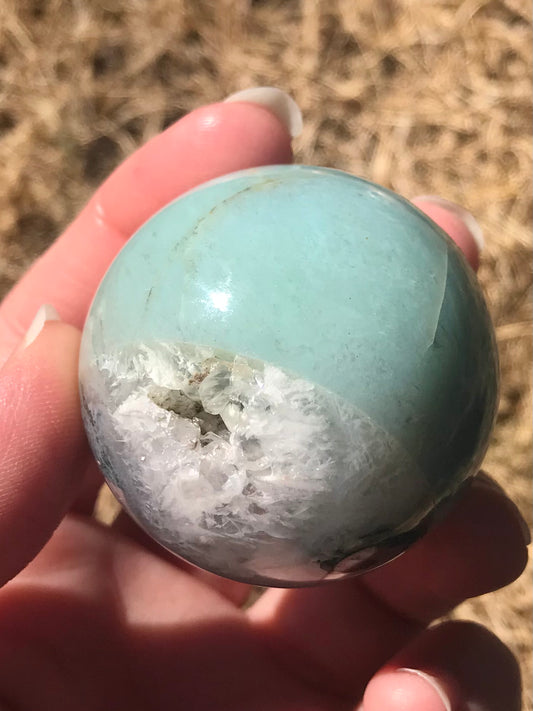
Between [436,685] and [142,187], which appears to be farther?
[142,187]

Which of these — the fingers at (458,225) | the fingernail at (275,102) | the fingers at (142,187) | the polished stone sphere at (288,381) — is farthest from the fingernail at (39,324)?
the fingers at (458,225)

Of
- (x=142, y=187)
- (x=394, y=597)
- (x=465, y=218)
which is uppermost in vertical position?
(x=142, y=187)

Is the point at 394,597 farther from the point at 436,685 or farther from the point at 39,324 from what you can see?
the point at 39,324

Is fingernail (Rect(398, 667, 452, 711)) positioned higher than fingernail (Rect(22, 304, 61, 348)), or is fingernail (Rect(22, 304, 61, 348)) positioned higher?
fingernail (Rect(22, 304, 61, 348))

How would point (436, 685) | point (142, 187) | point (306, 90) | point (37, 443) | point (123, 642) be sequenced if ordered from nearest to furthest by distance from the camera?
point (37, 443) < point (436, 685) < point (123, 642) < point (142, 187) < point (306, 90)

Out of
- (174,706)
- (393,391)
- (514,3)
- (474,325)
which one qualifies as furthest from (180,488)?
(514,3)

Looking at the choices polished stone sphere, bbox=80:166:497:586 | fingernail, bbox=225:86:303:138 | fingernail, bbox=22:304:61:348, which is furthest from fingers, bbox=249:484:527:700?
fingernail, bbox=225:86:303:138

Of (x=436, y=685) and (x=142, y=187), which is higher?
(x=142, y=187)

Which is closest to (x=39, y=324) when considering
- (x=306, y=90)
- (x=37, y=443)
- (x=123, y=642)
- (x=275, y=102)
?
(x=37, y=443)

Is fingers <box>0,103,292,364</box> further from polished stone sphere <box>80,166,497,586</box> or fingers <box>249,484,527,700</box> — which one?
fingers <box>249,484,527,700</box>
